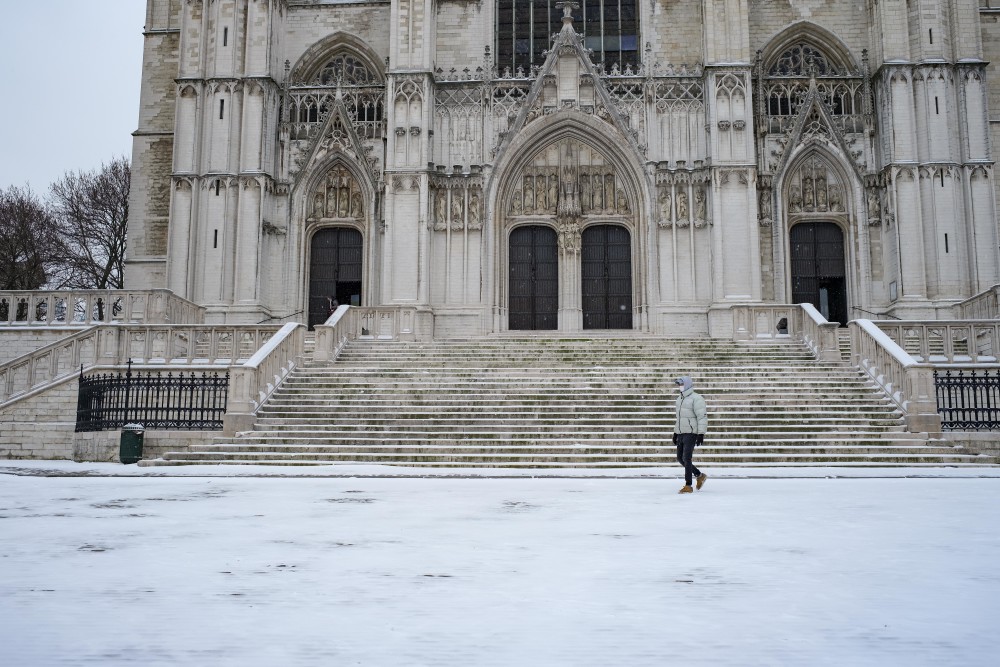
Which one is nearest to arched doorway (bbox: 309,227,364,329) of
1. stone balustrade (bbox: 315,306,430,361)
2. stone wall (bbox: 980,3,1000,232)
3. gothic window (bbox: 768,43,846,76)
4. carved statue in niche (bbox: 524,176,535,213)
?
stone balustrade (bbox: 315,306,430,361)

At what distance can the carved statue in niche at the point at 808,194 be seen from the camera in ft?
82.0

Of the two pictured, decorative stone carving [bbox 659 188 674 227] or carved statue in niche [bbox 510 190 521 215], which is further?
carved statue in niche [bbox 510 190 521 215]

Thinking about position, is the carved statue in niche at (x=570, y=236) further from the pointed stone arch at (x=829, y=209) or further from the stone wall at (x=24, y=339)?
the stone wall at (x=24, y=339)

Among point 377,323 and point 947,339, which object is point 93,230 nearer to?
point 377,323

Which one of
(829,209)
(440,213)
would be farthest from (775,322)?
(440,213)

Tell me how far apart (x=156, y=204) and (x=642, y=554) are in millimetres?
25392

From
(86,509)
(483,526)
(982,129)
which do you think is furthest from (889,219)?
(86,509)

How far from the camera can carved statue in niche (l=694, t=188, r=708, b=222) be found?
24422 millimetres

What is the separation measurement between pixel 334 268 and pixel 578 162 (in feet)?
27.3

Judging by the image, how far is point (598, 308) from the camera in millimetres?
25328

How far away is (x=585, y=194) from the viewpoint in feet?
84.6

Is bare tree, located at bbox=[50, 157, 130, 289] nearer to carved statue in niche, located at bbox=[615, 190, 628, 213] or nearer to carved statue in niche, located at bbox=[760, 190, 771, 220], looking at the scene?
carved statue in niche, located at bbox=[615, 190, 628, 213]

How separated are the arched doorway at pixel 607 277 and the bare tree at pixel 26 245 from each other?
78.1ft

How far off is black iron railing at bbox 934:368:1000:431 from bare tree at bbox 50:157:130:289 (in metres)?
32.7
